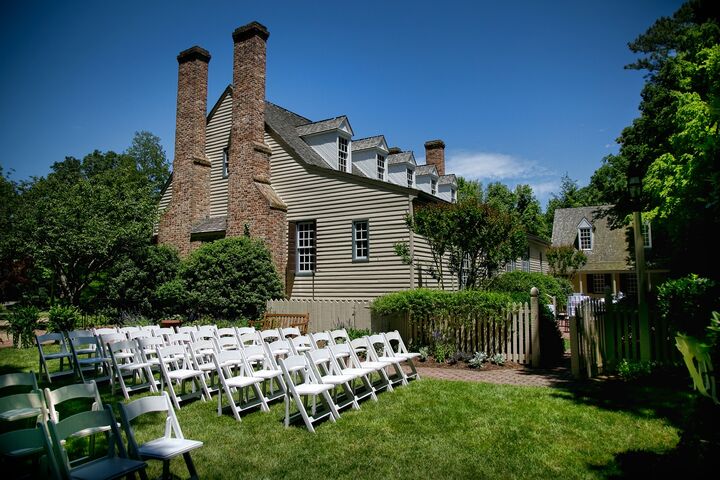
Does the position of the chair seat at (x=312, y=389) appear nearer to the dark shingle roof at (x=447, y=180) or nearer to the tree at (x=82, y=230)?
the tree at (x=82, y=230)

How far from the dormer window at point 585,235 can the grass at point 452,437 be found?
1246 inches

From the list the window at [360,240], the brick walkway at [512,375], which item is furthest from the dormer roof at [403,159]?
the brick walkway at [512,375]

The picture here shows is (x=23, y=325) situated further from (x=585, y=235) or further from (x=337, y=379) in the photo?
(x=585, y=235)

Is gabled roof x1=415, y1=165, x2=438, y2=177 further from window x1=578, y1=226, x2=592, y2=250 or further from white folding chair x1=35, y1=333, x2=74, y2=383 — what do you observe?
white folding chair x1=35, y1=333, x2=74, y2=383

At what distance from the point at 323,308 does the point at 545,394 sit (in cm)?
814

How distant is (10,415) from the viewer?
5.06m

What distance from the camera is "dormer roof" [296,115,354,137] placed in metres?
20.5

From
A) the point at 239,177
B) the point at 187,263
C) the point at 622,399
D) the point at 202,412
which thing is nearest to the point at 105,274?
the point at 187,263

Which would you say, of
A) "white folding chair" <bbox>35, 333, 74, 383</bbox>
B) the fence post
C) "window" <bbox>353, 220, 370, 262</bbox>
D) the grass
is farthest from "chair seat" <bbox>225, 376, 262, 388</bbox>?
"window" <bbox>353, 220, 370, 262</bbox>

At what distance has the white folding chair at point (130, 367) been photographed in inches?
304

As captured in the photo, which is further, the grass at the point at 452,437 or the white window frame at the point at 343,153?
the white window frame at the point at 343,153

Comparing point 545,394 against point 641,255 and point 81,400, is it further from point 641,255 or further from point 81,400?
point 81,400

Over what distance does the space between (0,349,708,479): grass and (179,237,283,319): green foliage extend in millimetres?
→ 8512

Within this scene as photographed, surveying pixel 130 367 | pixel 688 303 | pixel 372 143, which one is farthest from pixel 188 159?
pixel 688 303
